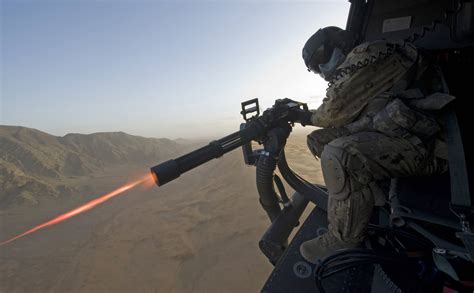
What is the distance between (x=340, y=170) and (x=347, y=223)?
359mm

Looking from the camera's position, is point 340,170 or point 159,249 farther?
point 159,249

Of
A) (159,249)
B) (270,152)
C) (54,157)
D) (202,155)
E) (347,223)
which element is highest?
(54,157)

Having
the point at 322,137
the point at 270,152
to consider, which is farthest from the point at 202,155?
the point at 322,137

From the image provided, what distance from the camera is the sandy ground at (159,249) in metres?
6.04

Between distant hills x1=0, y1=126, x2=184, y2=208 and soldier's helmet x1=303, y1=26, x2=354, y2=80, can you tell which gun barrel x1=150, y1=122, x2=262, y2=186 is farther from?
distant hills x1=0, y1=126, x2=184, y2=208

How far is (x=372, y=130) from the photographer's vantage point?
1.98 m

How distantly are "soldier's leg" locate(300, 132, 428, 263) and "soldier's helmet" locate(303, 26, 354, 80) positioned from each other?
100 cm

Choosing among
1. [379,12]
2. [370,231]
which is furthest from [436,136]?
[379,12]

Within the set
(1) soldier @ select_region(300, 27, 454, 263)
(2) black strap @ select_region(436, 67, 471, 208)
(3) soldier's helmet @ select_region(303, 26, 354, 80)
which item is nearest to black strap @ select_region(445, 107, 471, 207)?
(2) black strap @ select_region(436, 67, 471, 208)

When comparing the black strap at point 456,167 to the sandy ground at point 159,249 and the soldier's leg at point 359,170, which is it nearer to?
the soldier's leg at point 359,170

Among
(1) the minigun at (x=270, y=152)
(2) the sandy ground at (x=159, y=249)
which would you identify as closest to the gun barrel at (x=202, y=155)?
(1) the minigun at (x=270, y=152)

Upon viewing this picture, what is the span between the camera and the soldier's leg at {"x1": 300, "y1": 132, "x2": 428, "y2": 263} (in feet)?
5.93

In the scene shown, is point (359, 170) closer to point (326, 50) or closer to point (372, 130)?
point (372, 130)

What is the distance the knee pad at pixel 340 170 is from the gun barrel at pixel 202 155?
958 millimetres
